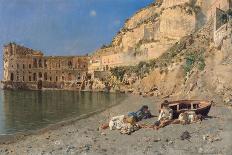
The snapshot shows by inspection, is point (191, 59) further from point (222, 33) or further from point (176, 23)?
point (176, 23)

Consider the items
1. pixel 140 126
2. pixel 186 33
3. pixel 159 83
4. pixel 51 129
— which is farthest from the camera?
pixel 186 33

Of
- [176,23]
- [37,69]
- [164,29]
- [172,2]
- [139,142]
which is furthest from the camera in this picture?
[37,69]

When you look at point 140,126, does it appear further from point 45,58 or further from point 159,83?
point 45,58

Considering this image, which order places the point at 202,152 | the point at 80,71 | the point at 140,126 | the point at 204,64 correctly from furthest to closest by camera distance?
the point at 80,71
the point at 204,64
the point at 140,126
the point at 202,152

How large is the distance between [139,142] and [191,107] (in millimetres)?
7001

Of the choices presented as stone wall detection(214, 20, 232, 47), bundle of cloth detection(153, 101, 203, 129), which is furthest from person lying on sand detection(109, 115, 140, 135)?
stone wall detection(214, 20, 232, 47)

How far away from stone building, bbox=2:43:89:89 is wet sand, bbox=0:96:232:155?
A: 251ft

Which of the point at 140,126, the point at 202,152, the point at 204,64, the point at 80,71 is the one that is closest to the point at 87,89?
the point at 80,71

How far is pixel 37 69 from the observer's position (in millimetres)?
101938

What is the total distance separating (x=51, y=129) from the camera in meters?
27.5

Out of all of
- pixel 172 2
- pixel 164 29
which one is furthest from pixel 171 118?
pixel 172 2

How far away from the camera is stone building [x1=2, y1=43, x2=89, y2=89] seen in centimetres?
9981

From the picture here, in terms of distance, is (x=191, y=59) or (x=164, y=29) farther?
(x=164, y=29)

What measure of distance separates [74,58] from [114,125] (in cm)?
8118
